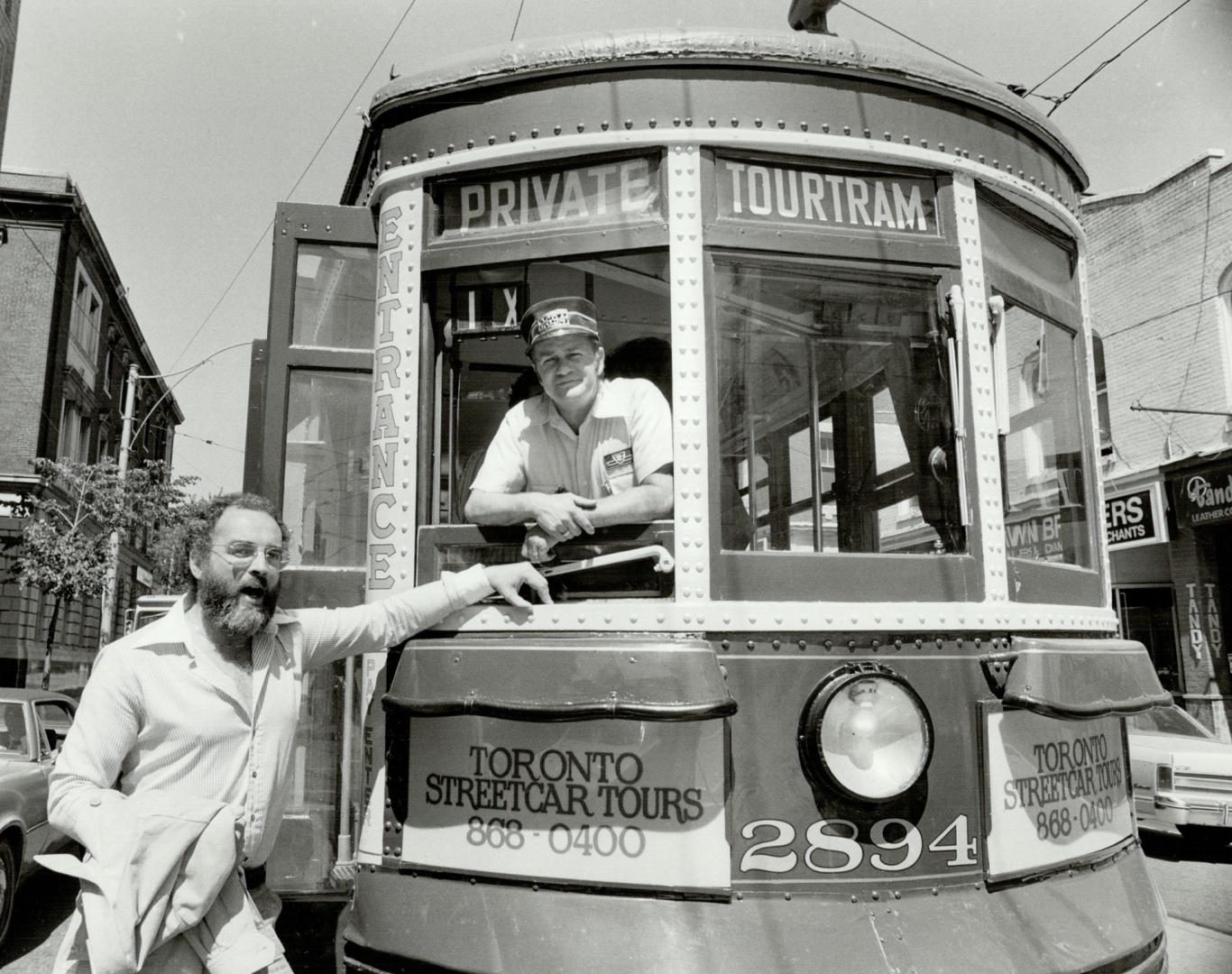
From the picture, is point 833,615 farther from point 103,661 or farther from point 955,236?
point 103,661

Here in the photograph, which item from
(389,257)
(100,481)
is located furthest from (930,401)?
(100,481)

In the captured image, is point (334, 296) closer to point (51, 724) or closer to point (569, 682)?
point (569, 682)

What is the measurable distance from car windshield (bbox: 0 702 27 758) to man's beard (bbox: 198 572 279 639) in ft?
17.2

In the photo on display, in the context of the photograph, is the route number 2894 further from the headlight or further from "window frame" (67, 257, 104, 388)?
"window frame" (67, 257, 104, 388)

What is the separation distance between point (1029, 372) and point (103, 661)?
294 cm

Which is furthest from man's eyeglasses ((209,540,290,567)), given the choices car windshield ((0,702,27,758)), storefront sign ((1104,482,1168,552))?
storefront sign ((1104,482,1168,552))

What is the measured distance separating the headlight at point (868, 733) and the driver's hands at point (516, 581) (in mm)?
717

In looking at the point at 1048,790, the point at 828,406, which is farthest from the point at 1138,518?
the point at 1048,790

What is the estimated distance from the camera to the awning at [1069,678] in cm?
251

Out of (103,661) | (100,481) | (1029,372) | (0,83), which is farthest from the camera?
(100,481)

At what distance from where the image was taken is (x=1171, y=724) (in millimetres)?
8852

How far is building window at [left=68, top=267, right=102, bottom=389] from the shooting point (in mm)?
26938

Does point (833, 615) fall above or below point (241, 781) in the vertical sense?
above

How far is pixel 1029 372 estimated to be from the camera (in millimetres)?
3436
